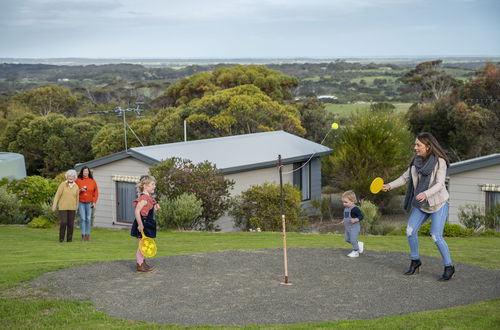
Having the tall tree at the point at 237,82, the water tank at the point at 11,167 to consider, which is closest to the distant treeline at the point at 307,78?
the tall tree at the point at 237,82

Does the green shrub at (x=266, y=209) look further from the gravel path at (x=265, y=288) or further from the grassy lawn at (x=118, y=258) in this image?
the gravel path at (x=265, y=288)

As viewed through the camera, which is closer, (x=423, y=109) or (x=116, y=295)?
(x=116, y=295)

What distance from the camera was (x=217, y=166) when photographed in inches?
930

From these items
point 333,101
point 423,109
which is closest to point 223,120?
point 423,109

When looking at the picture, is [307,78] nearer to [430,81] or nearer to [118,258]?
[430,81]

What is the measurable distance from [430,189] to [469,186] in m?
11.7

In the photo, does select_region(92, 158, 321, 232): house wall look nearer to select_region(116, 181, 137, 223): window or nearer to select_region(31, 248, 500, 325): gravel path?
select_region(116, 181, 137, 223): window

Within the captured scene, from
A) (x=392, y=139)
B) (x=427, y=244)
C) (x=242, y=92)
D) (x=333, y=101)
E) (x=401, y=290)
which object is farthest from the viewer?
(x=333, y=101)

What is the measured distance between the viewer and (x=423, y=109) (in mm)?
45031

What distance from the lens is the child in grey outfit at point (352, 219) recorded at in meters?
11.3

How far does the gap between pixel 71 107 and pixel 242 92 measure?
102 ft

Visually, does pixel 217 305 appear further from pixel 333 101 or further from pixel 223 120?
pixel 333 101

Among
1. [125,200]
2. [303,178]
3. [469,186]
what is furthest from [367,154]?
[125,200]

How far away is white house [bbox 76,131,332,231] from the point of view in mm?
23578
